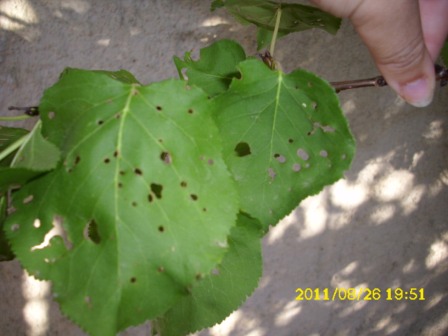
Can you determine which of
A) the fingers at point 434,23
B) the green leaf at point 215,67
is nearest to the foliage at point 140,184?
the green leaf at point 215,67

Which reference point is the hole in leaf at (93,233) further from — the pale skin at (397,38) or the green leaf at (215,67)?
the pale skin at (397,38)

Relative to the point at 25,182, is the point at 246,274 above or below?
below

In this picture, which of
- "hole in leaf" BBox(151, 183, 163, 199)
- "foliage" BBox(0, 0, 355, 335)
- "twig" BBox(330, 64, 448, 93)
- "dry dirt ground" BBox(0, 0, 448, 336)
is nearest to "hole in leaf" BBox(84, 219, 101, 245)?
"foliage" BBox(0, 0, 355, 335)

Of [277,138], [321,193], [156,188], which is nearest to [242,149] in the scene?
[277,138]

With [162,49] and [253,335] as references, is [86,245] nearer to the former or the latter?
[162,49]

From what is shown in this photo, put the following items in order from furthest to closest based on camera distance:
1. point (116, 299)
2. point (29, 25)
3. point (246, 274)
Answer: point (29, 25)
point (246, 274)
point (116, 299)

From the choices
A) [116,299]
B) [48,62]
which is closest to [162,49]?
[48,62]
